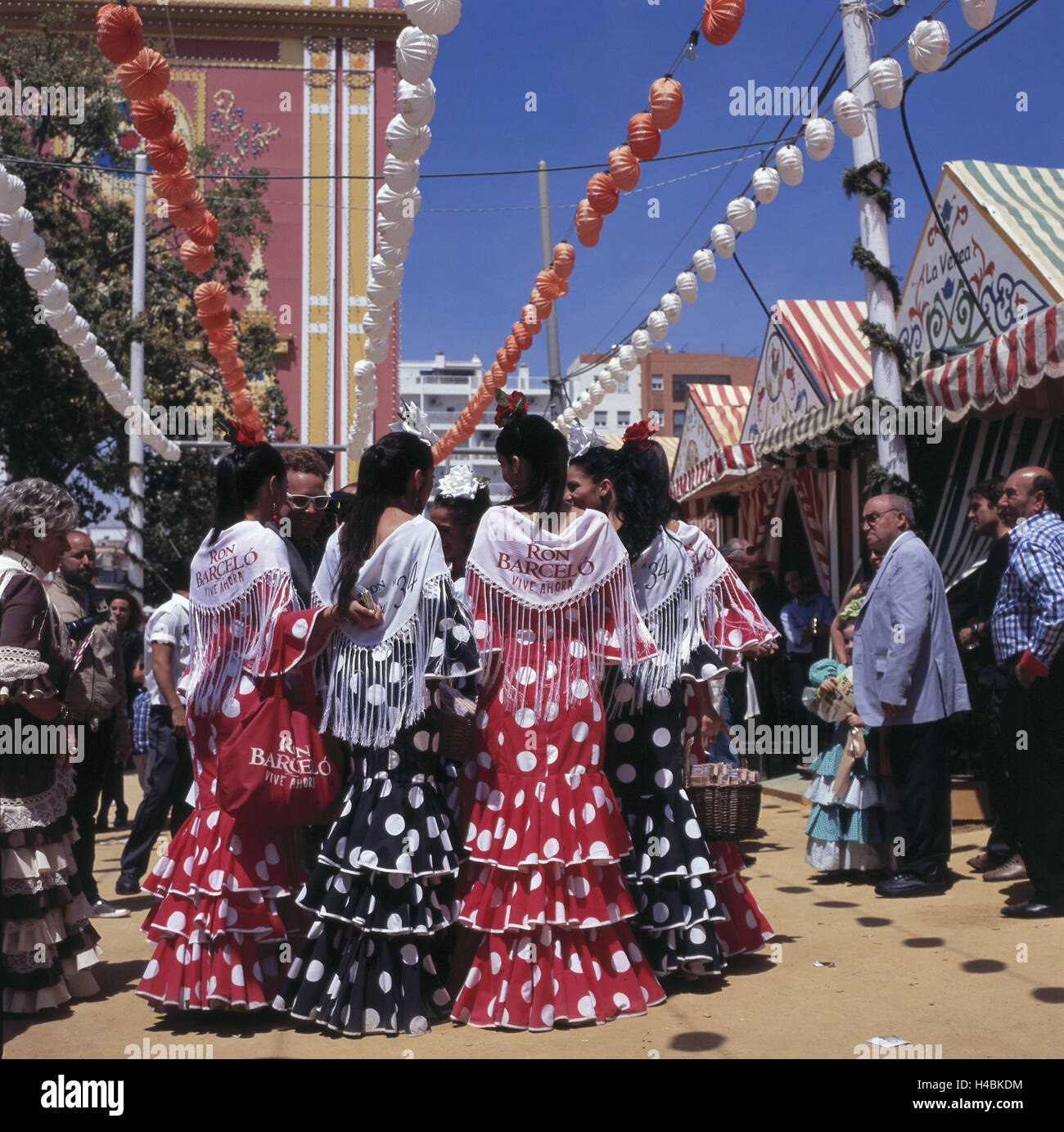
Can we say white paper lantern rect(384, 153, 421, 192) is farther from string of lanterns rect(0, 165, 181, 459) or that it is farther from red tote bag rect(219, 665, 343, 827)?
red tote bag rect(219, 665, 343, 827)

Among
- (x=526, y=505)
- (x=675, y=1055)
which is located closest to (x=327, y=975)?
(x=675, y=1055)

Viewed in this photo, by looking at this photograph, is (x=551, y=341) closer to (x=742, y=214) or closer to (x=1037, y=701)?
(x=742, y=214)

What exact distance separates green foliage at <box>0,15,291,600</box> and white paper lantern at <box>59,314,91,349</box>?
575 centimetres

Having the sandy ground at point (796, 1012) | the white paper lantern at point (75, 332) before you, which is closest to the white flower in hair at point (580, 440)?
the sandy ground at point (796, 1012)

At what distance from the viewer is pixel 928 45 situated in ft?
19.7

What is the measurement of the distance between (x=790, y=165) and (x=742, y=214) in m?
0.87

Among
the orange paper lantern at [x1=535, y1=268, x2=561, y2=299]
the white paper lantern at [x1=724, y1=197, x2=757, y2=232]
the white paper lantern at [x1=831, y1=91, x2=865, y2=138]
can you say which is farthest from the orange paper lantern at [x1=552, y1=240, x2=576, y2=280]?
the white paper lantern at [x1=831, y1=91, x2=865, y2=138]

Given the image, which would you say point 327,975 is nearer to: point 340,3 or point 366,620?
point 366,620

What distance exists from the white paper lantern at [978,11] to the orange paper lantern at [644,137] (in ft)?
6.67

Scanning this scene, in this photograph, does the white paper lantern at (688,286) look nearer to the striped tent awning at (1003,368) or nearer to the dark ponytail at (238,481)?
the striped tent awning at (1003,368)

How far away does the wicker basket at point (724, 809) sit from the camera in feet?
14.9

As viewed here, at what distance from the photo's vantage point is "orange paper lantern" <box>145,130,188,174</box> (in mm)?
6301

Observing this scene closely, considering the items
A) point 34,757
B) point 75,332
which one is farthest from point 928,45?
point 75,332

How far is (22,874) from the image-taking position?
4.10 m
